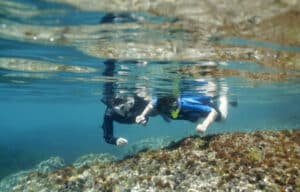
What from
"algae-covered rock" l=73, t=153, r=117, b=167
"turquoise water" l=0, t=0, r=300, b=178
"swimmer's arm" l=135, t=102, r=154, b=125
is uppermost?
"turquoise water" l=0, t=0, r=300, b=178

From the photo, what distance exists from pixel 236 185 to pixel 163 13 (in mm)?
5240

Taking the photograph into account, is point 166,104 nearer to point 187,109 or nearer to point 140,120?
point 187,109

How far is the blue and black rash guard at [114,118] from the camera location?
40.4 ft

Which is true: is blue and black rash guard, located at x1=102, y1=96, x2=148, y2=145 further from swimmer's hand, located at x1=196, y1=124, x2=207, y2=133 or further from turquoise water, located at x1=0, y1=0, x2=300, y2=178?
swimmer's hand, located at x1=196, y1=124, x2=207, y2=133

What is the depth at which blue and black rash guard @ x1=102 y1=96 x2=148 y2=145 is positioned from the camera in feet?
40.4

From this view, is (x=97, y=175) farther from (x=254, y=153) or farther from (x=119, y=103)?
(x=119, y=103)

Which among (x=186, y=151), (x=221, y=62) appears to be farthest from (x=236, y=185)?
(x=221, y=62)

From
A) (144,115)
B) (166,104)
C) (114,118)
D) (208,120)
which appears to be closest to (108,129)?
(114,118)

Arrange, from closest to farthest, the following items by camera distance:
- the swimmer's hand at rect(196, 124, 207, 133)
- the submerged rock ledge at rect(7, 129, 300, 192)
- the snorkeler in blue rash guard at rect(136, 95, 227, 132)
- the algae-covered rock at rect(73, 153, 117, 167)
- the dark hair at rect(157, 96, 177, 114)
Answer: the submerged rock ledge at rect(7, 129, 300, 192)
the algae-covered rock at rect(73, 153, 117, 167)
the swimmer's hand at rect(196, 124, 207, 133)
the snorkeler in blue rash guard at rect(136, 95, 227, 132)
the dark hair at rect(157, 96, 177, 114)

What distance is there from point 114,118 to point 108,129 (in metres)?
0.71

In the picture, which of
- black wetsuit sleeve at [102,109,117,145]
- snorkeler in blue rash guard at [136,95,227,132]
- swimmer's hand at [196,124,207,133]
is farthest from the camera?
snorkeler in blue rash guard at [136,95,227,132]

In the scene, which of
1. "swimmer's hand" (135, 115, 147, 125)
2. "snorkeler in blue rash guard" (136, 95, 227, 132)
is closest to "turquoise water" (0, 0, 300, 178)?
"snorkeler in blue rash guard" (136, 95, 227, 132)

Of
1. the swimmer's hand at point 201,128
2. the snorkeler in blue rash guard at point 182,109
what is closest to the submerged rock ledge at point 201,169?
the swimmer's hand at point 201,128

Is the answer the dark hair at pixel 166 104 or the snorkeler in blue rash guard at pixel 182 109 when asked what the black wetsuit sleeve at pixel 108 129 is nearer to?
the snorkeler in blue rash guard at pixel 182 109
